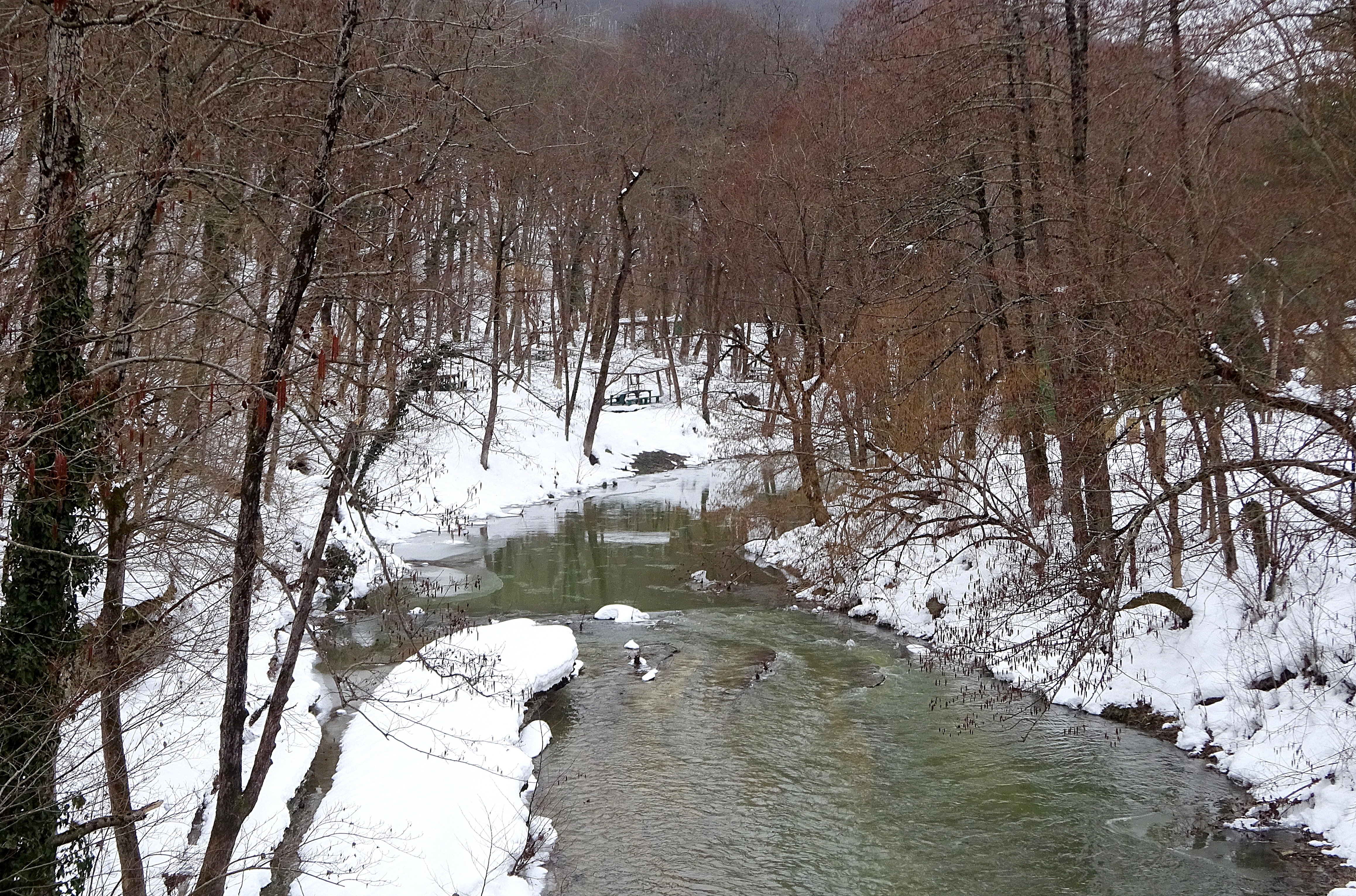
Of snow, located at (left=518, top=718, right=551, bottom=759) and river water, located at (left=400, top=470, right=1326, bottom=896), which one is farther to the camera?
snow, located at (left=518, top=718, right=551, bottom=759)

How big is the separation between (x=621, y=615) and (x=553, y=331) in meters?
6.57

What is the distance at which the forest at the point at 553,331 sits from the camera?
6207 mm

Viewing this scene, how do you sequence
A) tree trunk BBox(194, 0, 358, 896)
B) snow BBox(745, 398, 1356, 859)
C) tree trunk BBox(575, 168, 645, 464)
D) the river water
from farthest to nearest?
tree trunk BBox(575, 168, 645, 464)
snow BBox(745, 398, 1356, 859)
the river water
tree trunk BBox(194, 0, 358, 896)

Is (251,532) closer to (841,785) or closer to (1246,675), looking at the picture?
(841,785)

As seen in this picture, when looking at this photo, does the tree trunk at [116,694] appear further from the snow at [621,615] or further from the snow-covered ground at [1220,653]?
the snow at [621,615]

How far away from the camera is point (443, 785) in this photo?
31.9 feet

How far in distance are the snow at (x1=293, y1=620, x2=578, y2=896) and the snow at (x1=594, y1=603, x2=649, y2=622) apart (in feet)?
10.4

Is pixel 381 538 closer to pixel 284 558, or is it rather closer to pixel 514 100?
pixel 284 558

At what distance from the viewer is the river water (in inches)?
333

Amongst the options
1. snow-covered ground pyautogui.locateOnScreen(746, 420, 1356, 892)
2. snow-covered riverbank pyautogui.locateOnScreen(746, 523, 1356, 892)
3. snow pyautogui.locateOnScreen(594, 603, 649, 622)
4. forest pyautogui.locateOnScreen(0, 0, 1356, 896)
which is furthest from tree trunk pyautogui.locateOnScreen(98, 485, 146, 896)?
snow pyautogui.locateOnScreen(594, 603, 649, 622)

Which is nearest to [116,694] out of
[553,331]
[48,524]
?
[48,524]

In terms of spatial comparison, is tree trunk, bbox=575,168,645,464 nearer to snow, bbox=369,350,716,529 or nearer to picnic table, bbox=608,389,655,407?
snow, bbox=369,350,716,529

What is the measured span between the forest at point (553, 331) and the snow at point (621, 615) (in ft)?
10.4

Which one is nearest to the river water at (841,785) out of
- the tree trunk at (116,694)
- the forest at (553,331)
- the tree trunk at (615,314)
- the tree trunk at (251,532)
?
the forest at (553,331)
